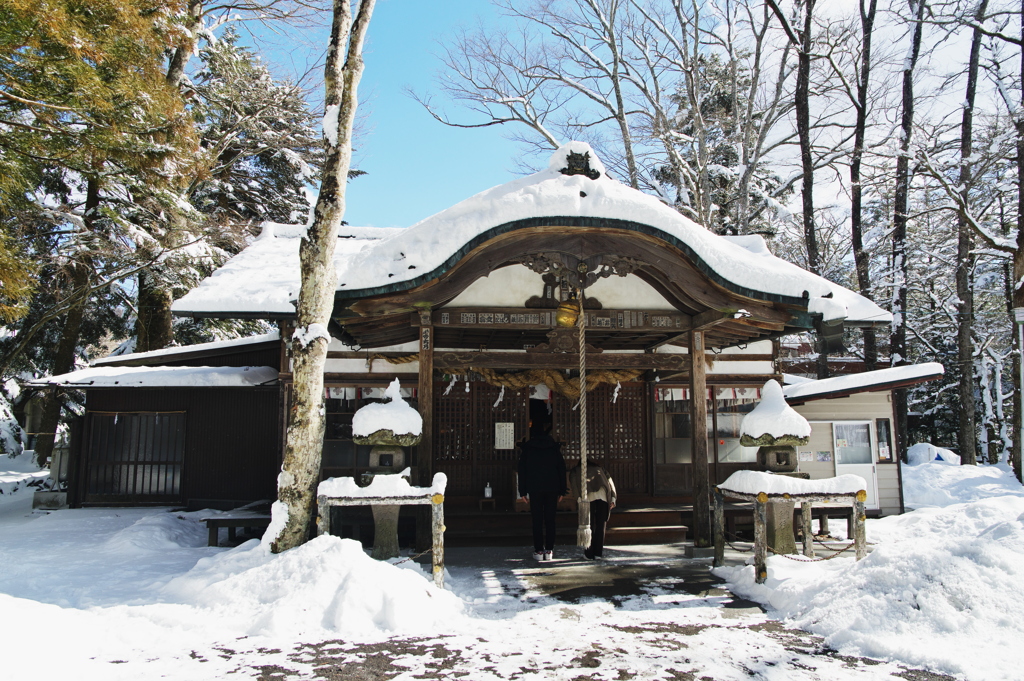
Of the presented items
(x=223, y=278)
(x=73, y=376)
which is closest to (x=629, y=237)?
(x=223, y=278)

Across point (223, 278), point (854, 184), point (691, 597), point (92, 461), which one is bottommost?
point (691, 597)

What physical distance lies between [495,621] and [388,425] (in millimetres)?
2666

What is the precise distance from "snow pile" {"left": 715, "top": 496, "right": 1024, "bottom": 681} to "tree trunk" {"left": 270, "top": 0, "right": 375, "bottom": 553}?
4922 mm

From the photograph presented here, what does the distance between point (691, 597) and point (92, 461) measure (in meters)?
12.4

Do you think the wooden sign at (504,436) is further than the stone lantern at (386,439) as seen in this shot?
Yes

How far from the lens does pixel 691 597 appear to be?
6.50 meters

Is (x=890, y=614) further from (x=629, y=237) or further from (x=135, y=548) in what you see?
(x=135, y=548)

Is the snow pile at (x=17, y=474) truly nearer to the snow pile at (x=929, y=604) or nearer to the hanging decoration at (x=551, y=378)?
the hanging decoration at (x=551, y=378)

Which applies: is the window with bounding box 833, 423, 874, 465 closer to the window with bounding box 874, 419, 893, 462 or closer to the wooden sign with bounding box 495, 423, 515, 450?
the window with bounding box 874, 419, 893, 462

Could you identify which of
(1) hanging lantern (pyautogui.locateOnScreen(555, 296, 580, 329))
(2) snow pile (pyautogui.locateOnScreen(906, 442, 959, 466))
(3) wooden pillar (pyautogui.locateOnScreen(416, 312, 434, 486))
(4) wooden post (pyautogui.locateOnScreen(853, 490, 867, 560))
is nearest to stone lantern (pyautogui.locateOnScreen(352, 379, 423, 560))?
(3) wooden pillar (pyautogui.locateOnScreen(416, 312, 434, 486))

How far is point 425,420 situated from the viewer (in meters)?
7.77

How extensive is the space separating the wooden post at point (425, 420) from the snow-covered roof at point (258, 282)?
1.73 meters

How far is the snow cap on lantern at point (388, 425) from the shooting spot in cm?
750

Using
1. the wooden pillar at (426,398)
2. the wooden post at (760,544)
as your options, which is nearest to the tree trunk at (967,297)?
the wooden post at (760,544)
